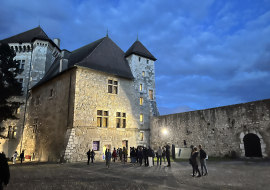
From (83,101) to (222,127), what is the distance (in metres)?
11.9

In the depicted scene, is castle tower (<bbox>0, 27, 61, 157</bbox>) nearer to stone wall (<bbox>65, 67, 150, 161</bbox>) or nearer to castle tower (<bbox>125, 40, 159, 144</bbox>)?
stone wall (<bbox>65, 67, 150, 161</bbox>)

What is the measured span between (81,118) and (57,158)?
4.31m

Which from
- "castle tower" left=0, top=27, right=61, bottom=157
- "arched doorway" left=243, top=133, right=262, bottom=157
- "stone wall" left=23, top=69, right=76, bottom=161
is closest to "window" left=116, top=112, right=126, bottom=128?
"stone wall" left=23, top=69, right=76, bottom=161

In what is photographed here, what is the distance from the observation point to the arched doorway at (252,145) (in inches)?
Answer: 506

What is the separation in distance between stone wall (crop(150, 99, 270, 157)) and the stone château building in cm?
446

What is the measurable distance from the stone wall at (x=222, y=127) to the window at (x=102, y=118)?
6.16 metres

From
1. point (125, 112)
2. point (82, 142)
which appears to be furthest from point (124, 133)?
point (82, 142)

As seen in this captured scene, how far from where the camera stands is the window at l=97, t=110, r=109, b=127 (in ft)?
57.7

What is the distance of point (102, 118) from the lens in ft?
58.2

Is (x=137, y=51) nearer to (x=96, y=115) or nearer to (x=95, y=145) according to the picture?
(x=96, y=115)

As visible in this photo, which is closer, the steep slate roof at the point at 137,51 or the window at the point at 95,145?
the window at the point at 95,145

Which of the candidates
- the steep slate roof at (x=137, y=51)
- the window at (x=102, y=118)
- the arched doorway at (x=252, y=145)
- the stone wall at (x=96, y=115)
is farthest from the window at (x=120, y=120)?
the arched doorway at (x=252, y=145)

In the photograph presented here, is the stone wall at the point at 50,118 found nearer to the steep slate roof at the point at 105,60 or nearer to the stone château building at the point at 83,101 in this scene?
the stone château building at the point at 83,101

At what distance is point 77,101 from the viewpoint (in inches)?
646
